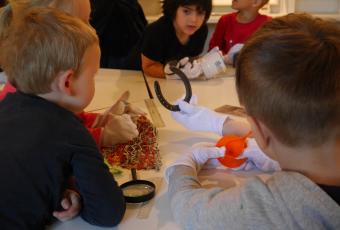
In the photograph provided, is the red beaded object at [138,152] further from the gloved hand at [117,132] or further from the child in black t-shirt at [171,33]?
the child in black t-shirt at [171,33]

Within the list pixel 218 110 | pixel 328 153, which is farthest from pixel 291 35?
pixel 218 110

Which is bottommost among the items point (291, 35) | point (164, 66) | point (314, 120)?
point (164, 66)

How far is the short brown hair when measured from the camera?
58 centimetres

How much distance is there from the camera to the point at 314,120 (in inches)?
23.5

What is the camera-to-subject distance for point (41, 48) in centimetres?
83

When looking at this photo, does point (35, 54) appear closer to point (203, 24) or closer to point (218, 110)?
point (218, 110)

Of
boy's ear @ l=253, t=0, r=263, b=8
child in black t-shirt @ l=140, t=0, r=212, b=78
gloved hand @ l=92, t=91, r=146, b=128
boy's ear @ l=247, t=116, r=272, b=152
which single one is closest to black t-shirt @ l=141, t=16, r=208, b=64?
child in black t-shirt @ l=140, t=0, r=212, b=78

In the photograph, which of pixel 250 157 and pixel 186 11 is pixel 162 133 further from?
pixel 186 11

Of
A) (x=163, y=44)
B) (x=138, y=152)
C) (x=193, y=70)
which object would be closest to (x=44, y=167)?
(x=138, y=152)

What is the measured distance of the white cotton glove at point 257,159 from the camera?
1.00 metres

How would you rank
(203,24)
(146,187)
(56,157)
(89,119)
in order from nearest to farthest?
(56,157), (146,187), (89,119), (203,24)

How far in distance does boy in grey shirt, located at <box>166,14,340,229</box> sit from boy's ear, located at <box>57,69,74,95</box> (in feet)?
1.23

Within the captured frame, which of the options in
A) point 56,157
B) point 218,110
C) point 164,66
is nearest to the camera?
point 56,157

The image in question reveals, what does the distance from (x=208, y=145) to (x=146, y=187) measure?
21cm
